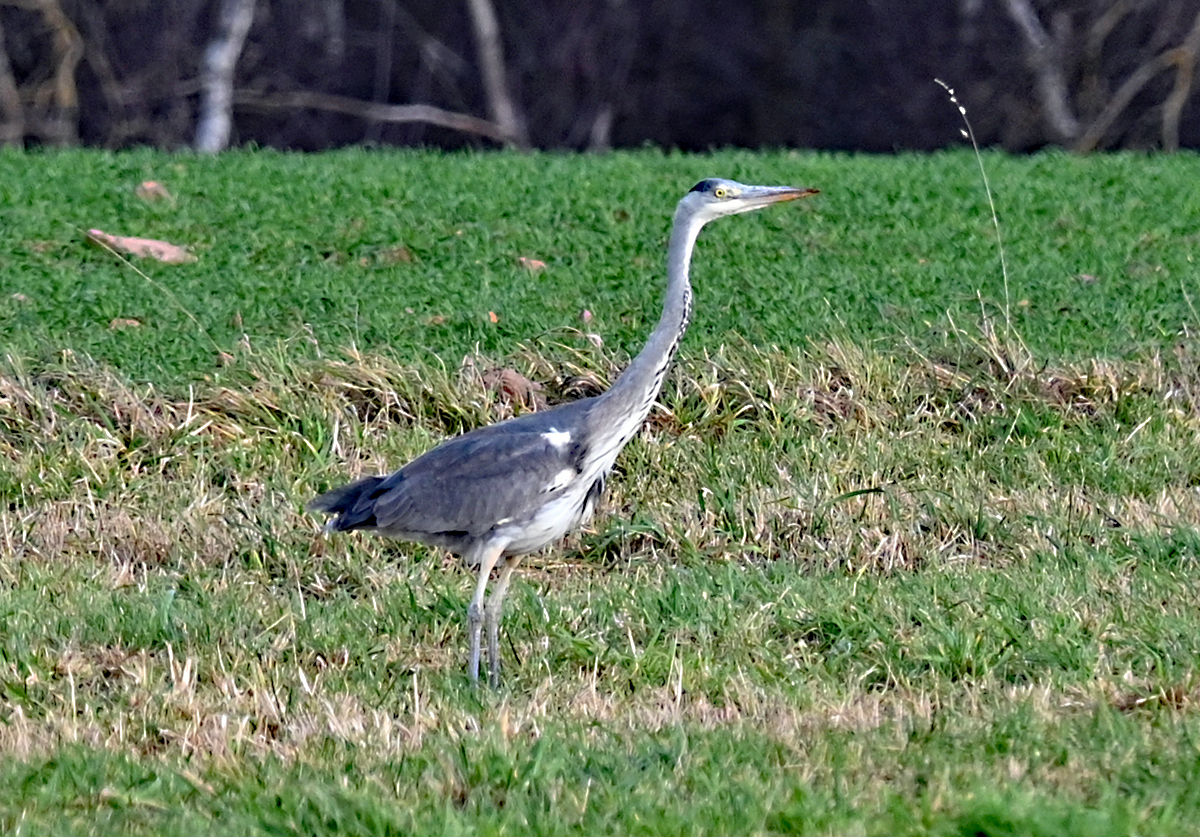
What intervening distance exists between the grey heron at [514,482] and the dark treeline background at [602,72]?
42.6 feet

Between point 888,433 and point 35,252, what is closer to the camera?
point 888,433

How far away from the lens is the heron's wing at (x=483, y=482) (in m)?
5.96

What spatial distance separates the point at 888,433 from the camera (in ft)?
27.4

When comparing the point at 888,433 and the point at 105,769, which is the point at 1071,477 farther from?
the point at 105,769

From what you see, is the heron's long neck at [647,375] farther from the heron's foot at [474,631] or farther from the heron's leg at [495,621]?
the heron's foot at [474,631]

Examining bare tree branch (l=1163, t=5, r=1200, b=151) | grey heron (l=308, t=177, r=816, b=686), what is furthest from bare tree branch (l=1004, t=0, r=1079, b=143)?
grey heron (l=308, t=177, r=816, b=686)

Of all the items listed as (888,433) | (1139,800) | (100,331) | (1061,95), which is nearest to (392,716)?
(1139,800)

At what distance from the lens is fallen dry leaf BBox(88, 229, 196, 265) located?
10.4 metres

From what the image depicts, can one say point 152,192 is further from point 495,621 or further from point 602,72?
point 602,72

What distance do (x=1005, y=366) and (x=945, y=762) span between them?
442 cm

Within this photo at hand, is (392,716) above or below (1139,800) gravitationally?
below

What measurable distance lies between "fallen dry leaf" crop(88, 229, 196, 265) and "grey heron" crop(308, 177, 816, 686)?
15.0 ft

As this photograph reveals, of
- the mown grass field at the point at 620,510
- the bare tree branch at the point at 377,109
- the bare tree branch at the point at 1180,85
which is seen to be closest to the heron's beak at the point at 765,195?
the mown grass field at the point at 620,510

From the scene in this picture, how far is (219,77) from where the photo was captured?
59.8 feet
